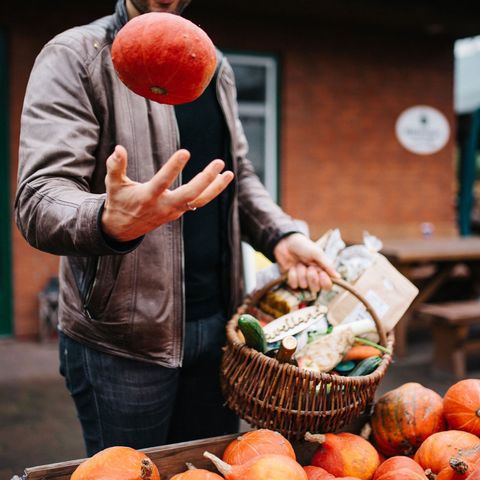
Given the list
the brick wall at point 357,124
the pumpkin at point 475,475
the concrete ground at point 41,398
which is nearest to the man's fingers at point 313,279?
the pumpkin at point 475,475

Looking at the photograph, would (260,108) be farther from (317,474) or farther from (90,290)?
(317,474)

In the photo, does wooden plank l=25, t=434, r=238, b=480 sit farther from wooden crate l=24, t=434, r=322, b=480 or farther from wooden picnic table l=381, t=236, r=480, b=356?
wooden picnic table l=381, t=236, r=480, b=356

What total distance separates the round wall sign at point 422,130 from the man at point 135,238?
21.3ft

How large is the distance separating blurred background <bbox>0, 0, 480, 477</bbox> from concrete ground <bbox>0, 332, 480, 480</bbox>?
31mm

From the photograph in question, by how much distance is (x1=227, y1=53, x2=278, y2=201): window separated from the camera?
727 centimetres

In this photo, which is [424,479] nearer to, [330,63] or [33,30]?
[33,30]

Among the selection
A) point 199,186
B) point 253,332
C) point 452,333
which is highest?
point 199,186

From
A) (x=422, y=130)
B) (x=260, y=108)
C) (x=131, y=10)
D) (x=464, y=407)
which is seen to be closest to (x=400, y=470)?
(x=464, y=407)

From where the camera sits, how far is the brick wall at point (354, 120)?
742cm

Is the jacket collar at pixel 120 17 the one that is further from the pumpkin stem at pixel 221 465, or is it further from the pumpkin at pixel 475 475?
the pumpkin at pixel 475 475

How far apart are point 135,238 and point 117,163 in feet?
0.70

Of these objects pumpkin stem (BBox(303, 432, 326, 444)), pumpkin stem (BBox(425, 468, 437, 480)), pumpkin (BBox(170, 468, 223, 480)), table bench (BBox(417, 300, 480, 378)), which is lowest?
table bench (BBox(417, 300, 480, 378))

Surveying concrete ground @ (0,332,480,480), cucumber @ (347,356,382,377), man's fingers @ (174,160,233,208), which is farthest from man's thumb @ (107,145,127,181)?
concrete ground @ (0,332,480,480)

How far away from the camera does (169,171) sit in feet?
3.76
